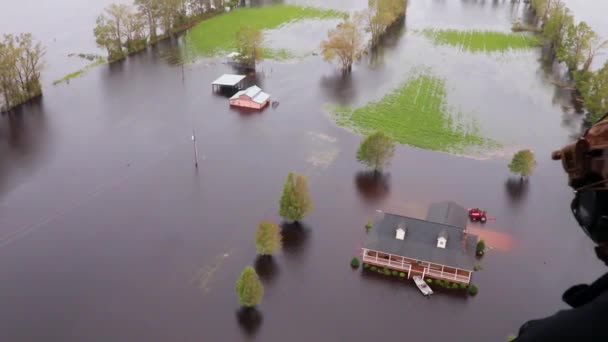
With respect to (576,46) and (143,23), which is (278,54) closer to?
(143,23)

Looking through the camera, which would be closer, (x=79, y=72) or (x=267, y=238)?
(x=267, y=238)

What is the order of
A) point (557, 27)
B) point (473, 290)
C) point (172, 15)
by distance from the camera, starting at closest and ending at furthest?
1. point (473, 290)
2. point (557, 27)
3. point (172, 15)

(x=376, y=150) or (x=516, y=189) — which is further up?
(x=376, y=150)

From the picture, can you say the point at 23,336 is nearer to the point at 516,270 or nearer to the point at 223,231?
the point at 223,231

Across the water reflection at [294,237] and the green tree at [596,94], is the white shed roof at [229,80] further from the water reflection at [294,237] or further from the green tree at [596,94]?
the green tree at [596,94]

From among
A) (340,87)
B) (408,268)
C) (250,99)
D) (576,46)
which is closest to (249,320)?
(408,268)

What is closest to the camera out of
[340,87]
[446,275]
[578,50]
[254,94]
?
[446,275]

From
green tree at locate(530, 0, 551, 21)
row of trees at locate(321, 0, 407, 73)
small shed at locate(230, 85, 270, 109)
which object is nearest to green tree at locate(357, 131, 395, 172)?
small shed at locate(230, 85, 270, 109)
